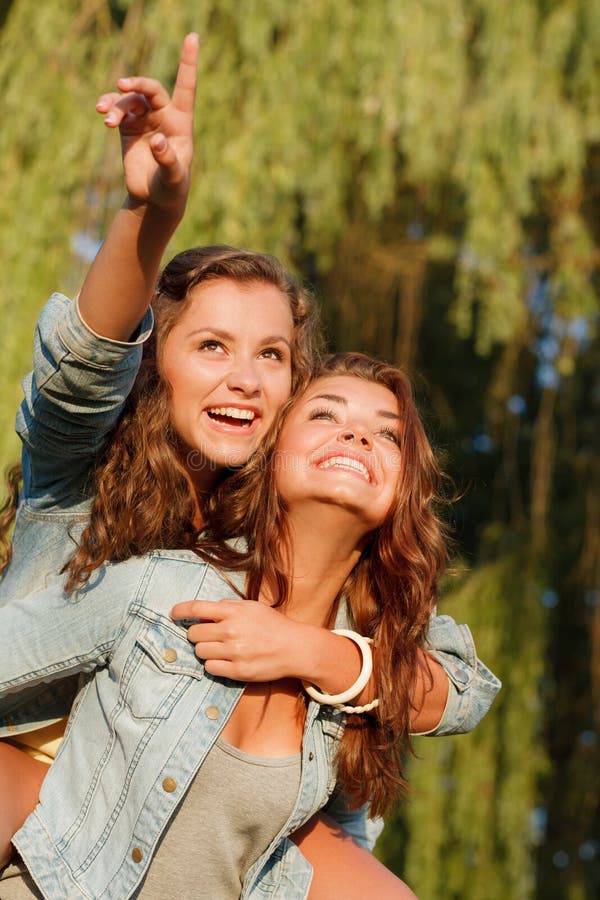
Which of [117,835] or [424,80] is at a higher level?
[424,80]

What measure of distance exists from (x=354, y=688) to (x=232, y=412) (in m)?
0.54

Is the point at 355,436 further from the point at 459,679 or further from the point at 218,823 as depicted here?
the point at 218,823

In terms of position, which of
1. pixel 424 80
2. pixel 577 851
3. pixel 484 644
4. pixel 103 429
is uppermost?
pixel 424 80

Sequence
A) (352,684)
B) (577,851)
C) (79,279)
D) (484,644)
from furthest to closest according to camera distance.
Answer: (577,851) → (484,644) → (79,279) → (352,684)

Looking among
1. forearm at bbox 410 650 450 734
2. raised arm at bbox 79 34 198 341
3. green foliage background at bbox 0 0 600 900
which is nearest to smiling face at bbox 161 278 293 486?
raised arm at bbox 79 34 198 341

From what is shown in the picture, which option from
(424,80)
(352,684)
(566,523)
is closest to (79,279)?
(424,80)

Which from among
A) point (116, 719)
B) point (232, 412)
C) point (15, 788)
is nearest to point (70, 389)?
point (232, 412)

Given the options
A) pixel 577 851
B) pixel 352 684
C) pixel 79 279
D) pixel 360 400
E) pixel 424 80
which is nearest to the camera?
pixel 352 684

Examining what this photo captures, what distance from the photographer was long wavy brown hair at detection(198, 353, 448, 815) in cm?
212

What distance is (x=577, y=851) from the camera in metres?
5.11

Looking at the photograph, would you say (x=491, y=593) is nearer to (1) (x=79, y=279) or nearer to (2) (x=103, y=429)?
(1) (x=79, y=279)

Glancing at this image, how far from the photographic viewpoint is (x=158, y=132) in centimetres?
169

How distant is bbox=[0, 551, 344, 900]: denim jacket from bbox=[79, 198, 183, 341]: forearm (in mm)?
437

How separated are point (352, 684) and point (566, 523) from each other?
3.35 meters
